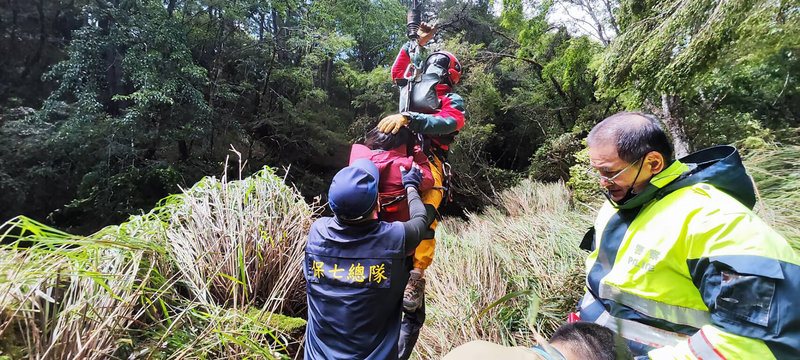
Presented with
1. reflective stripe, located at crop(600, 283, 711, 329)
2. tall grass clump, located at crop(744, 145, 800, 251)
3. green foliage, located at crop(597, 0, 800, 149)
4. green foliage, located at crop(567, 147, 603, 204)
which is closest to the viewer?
reflective stripe, located at crop(600, 283, 711, 329)

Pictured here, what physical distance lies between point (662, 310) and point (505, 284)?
187 cm

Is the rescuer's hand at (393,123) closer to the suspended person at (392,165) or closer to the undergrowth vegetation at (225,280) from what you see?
the suspended person at (392,165)

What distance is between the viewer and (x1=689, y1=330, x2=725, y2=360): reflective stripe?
77 cm

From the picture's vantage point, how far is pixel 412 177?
1850 mm

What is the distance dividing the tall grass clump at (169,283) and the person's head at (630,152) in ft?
5.26

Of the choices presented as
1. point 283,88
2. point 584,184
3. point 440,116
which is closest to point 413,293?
point 440,116

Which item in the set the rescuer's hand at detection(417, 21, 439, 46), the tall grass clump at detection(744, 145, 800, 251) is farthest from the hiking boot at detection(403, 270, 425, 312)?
the tall grass clump at detection(744, 145, 800, 251)

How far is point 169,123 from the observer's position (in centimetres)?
736

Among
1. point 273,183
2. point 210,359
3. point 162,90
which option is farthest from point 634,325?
point 162,90

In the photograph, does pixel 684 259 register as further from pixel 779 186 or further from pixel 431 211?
pixel 779 186

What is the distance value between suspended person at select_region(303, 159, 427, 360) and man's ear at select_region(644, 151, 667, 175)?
922 mm

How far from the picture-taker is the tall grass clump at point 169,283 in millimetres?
1172

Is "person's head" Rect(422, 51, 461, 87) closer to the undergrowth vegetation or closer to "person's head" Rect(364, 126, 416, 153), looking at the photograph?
"person's head" Rect(364, 126, 416, 153)

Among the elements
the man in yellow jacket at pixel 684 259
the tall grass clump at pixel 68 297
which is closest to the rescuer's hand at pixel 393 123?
the man in yellow jacket at pixel 684 259
